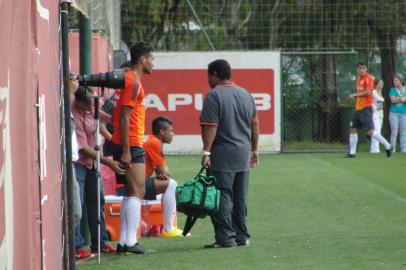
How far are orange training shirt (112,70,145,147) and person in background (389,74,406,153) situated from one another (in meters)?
15.9

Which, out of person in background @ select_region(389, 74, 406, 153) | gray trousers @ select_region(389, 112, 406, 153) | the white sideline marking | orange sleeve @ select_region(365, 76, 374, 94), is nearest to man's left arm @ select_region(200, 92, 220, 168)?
the white sideline marking

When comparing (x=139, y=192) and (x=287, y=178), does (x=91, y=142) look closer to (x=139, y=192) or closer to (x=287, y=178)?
(x=139, y=192)

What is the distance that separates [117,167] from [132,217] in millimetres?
561

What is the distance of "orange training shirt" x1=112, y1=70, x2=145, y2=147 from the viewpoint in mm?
9477

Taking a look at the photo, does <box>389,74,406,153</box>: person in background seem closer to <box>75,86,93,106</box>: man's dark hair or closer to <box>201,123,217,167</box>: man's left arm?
<box>201,123,217,167</box>: man's left arm

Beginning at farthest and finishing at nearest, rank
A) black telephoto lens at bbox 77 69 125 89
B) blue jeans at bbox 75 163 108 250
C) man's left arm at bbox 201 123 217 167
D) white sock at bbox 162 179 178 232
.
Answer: white sock at bbox 162 179 178 232, man's left arm at bbox 201 123 217 167, blue jeans at bbox 75 163 108 250, black telephoto lens at bbox 77 69 125 89

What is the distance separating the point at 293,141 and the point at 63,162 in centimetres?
2017

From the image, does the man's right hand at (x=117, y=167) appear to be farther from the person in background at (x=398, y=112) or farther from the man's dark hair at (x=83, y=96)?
the person in background at (x=398, y=112)

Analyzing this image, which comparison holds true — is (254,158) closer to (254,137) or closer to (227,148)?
(254,137)

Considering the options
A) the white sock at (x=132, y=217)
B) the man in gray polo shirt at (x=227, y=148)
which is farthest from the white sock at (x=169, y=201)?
the white sock at (x=132, y=217)

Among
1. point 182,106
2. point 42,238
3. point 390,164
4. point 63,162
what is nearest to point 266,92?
point 182,106

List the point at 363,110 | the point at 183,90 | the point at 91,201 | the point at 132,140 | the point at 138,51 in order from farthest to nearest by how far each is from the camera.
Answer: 1. the point at 183,90
2. the point at 363,110
3. the point at 91,201
4. the point at 138,51
5. the point at 132,140

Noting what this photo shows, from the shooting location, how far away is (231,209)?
34.3 feet

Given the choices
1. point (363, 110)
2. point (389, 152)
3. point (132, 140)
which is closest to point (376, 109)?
point (363, 110)
